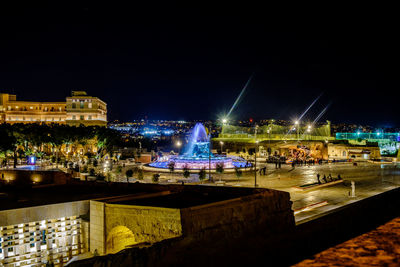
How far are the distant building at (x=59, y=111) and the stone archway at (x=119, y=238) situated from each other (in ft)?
203

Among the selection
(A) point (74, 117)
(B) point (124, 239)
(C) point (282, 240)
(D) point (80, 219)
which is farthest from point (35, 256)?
(A) point (74, 117)

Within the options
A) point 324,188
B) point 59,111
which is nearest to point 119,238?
point 324,188

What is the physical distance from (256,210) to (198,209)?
7.43 feet

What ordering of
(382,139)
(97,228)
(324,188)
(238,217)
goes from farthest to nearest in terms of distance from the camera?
(382,139) → (324,188) → (97,228) → (238,217)

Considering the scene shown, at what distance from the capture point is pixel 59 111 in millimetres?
77938

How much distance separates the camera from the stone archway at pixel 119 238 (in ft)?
37.1

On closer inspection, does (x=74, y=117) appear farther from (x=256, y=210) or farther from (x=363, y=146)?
(x=256, y=210)

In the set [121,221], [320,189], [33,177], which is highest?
[33,177]

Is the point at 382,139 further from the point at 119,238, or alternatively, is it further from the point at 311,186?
the point at 119,238

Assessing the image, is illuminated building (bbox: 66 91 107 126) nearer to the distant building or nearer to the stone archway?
the distant building

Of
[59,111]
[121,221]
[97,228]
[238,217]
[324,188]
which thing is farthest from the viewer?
[59,111]

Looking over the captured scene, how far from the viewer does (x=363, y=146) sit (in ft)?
178

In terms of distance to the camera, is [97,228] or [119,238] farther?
[97,228]

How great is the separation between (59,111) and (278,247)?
263ft
